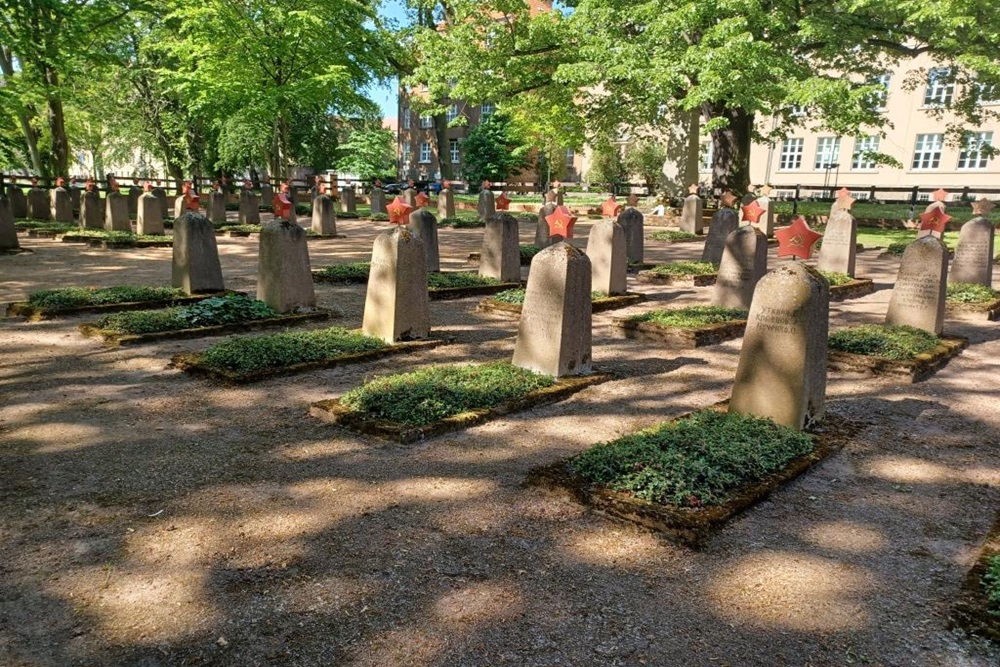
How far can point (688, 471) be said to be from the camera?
4297 mm

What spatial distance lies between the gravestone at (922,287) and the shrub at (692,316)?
195 centimetres

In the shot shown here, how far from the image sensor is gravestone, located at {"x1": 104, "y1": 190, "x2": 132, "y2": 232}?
19.5 m

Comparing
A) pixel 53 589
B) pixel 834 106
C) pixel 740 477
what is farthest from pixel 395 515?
pixel 834 106

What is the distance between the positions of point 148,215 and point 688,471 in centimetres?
1895

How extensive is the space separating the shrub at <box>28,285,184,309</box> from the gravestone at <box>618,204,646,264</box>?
9060 millimetres

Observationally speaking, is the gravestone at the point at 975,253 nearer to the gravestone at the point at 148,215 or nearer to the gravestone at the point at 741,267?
the gravestone at the point at 741,267

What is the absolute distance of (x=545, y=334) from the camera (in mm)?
6668

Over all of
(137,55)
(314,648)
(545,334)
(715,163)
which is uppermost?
(137,55)

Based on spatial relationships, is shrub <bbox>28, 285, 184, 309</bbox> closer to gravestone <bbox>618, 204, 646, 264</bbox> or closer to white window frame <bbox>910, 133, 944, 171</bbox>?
gravestone <bbox>618, 204, 646, 264</bbox>

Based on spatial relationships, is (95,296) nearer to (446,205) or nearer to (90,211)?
(90,211)

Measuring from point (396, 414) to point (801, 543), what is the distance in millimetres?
3036

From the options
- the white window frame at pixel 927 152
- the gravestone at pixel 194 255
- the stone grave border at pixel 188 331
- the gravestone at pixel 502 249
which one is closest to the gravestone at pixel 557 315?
the stone grave border at pixel 188 331

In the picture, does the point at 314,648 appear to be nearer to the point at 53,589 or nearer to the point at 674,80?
the point at 53,589

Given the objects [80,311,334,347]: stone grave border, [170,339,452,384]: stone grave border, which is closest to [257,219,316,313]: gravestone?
[80,311,334,347]: stone grave border
